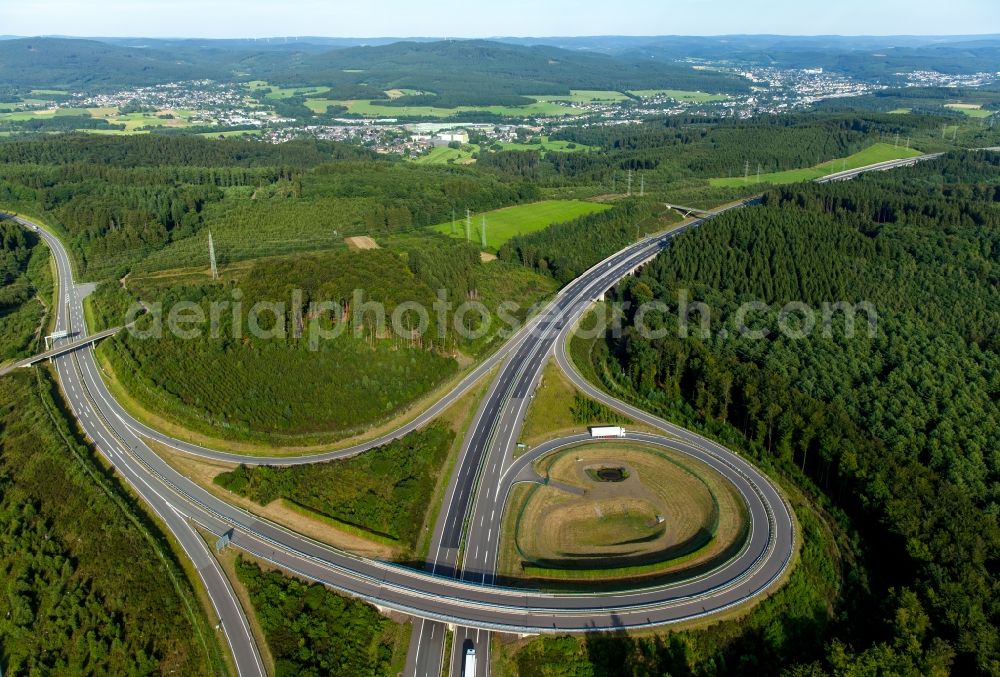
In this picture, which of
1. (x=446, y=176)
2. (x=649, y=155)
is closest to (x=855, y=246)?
(x=446, y=176)

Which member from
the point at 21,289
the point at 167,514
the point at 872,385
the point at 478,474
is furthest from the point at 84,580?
the point at 872,385

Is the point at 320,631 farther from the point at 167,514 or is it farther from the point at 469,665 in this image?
the point at 167,514

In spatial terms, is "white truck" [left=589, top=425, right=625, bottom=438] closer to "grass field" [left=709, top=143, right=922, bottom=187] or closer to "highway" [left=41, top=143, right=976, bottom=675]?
"highway" [left=41, top=143, right=976, bottom=675]

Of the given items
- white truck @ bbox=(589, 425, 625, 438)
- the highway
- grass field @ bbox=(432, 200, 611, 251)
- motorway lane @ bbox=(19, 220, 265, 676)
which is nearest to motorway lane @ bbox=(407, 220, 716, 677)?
the highway

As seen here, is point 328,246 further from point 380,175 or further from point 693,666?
point 693,666

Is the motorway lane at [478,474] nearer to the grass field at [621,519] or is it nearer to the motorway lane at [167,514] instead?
the grass field at [621,519]

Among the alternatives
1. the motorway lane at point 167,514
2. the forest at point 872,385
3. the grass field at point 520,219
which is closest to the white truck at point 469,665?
the motorway lane at point 167,514
